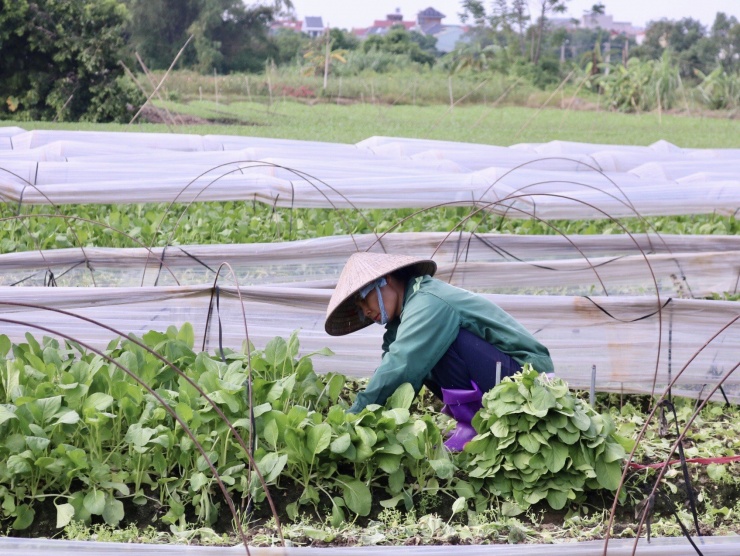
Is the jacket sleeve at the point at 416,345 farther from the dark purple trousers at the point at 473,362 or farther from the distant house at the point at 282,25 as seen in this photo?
the distant house at the point at 282,25

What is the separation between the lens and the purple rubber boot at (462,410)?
9.25 feet

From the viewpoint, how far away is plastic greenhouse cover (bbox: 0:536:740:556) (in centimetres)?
190

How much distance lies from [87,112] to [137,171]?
818cm

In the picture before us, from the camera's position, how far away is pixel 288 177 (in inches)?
252

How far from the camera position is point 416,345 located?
262 centimetres

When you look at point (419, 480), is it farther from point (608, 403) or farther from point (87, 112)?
point (87, 112)

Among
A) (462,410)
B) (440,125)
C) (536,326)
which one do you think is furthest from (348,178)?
(440,125)

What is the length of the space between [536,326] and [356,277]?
106cm

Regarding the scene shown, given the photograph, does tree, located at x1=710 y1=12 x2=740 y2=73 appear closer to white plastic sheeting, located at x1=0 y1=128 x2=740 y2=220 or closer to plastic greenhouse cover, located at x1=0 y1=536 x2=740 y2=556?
white plastic sheeting, located at x1=0 y1=128 x2=740 y2=220

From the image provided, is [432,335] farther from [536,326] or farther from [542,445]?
[536,326]

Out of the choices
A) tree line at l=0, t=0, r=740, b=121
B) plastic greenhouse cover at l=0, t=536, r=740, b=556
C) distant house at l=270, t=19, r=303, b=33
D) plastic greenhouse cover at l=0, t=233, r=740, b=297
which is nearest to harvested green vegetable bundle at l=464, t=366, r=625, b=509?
plastic greenhouse cover at l=0, t=536, r=740, b=556

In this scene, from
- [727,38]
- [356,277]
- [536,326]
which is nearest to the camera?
[356,277]

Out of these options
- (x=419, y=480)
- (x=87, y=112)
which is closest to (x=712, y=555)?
(x=419, y=480)

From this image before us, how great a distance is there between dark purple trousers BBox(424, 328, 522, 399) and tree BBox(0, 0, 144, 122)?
11.7 meters
